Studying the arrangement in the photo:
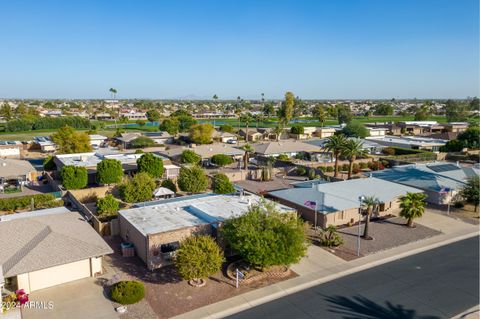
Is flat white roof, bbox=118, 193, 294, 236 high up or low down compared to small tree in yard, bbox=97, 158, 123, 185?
down

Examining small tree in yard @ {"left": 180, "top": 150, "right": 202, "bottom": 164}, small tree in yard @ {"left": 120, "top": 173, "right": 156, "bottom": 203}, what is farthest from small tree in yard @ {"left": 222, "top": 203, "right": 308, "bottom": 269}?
small tree in yard @ {"left": 180, "top": 150, "right": 202, "bottom": 164}

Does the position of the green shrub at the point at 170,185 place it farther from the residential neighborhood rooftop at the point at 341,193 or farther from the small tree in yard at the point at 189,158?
the residential neighborhood rooftop at the point at 341,193

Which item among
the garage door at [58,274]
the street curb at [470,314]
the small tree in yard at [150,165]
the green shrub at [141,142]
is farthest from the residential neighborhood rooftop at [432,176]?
the green shrub at [141,142]

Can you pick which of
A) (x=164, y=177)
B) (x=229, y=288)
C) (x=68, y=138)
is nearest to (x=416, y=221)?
(x=229, y=288)

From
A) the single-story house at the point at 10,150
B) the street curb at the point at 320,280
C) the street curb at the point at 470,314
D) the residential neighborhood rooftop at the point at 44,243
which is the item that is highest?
the single-story house at the point at 10,150

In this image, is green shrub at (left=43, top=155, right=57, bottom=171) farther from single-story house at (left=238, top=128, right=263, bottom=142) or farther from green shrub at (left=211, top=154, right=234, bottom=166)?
single-story house at (left=238, top=128, right=263, bottom=142)

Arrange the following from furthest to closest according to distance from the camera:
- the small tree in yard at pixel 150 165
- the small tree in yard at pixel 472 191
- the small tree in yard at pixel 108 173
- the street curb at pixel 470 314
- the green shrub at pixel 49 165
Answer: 1. the green shrub at pixel 49 165
2. the small tree in yard at pixel 150 165
3. the small tree in yard at pixel 108 173
4. the small tree in yard at pixel 472 191
5. the street curb at pixel 470 314

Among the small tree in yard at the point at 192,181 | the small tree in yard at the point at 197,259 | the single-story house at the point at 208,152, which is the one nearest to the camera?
the small tree in yard at the point at 197,259

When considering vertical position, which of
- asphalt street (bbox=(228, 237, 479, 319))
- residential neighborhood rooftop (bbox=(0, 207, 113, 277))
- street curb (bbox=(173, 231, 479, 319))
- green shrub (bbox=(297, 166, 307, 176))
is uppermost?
residential neighborhood rooftop (bbox=(0, 207, 113, 277))
